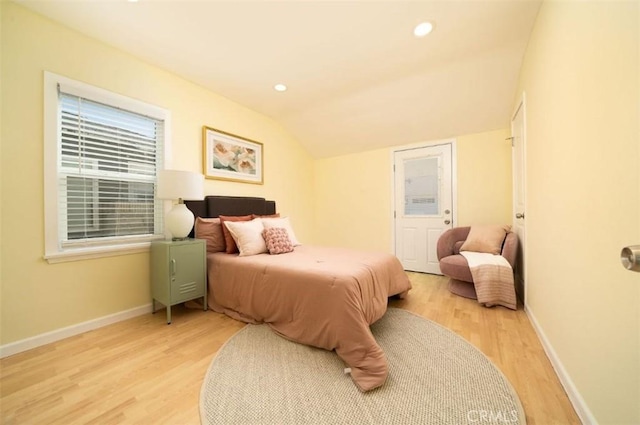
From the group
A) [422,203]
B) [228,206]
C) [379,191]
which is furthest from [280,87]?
[422,203]

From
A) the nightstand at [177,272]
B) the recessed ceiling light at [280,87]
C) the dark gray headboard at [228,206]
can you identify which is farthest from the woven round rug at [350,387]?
the recessed ceiling light at [280,87]

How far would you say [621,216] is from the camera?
876mm

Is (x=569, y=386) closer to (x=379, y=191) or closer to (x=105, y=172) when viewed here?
(x=379, y=191)

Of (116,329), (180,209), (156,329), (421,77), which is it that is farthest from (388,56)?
(116,329)

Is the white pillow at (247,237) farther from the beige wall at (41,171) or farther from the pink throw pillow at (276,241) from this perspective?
the beige wall at (41,171)

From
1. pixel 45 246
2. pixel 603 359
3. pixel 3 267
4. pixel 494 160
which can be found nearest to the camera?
pixel 603 359

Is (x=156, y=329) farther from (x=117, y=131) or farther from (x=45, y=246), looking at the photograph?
(x=117, y=131)

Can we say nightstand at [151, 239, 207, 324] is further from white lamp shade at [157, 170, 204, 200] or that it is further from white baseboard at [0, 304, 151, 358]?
white lamp shade at [157, 170, 204, 200]

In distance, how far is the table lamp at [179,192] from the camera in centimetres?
221

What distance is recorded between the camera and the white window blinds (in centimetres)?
198

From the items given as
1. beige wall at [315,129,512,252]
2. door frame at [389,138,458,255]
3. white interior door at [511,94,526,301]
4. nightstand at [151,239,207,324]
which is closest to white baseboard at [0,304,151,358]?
nightstand at [151,239,207,324]

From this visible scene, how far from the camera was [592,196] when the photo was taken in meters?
1.07

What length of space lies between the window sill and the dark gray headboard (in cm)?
50

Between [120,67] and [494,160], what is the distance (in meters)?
4.39
